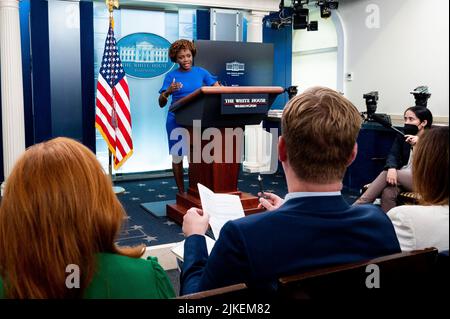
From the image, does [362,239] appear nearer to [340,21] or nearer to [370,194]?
[370,194]

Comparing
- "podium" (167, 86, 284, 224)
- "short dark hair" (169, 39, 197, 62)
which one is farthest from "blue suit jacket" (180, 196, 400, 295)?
"short dark hair" (169, 39, 197, 62)

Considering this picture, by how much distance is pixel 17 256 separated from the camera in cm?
97

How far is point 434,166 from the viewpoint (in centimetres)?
81

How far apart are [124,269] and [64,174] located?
0.80ft

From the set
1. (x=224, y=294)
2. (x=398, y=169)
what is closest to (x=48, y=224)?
(x=224, y=294)

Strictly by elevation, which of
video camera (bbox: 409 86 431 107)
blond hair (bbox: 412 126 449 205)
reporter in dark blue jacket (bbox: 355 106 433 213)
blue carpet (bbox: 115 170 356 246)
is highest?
video camera (bbox: 409 86 431 107)

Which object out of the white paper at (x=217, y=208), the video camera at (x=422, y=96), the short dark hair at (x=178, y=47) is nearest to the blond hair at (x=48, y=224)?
the white paper at (x=217, y=208)

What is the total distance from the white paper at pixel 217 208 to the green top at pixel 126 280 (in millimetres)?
442

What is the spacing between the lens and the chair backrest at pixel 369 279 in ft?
2.99

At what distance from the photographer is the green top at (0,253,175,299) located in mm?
1009

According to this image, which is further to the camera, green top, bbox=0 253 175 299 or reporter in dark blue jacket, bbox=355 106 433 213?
reporter in dark blue jacket, bbox=355 106 433 213

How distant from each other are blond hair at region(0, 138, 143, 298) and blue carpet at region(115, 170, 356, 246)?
1815mm

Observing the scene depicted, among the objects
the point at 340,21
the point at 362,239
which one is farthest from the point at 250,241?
the point at 340,21

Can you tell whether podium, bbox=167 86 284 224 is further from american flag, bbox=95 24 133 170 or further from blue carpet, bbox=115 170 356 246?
american flag, bbox=95 24 133 170
